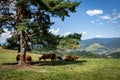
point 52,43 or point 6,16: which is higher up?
point 6,16

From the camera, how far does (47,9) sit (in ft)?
105

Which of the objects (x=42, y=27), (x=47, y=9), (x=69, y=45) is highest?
(x=47, y=9)

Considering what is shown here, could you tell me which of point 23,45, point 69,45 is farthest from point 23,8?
point 69,45

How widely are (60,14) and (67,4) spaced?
1772 mm

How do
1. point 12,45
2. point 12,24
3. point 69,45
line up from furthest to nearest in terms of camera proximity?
point 12,45, point 12,24, point 69,45

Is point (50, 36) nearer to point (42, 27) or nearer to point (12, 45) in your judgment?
point (42, 27)

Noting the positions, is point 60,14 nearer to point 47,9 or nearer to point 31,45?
point 47,9

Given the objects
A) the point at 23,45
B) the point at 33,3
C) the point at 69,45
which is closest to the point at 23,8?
the point at 33,3

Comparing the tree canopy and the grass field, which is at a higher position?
the tree canopy

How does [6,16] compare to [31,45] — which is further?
[31,45]

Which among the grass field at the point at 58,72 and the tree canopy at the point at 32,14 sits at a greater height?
the tree canopy at the point at 32,14

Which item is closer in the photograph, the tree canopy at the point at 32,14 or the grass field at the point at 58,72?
the grass field at the point at 58,72

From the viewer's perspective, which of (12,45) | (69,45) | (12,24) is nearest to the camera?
(69,45)

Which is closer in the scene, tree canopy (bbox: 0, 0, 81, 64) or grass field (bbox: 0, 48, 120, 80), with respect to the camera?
grass field (bbox: 0, 48, 120, 80)
